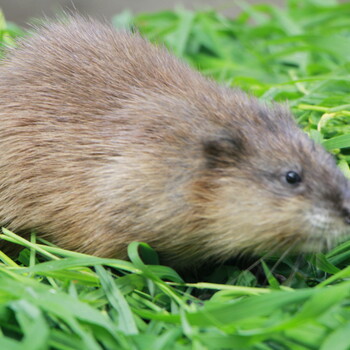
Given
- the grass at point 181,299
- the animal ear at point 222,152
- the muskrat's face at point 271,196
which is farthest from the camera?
the animal ear at point 222,152

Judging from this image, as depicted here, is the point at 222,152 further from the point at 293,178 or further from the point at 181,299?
the point at 181,299

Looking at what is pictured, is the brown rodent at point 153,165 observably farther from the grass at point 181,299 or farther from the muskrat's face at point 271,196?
the grass at point 181,299

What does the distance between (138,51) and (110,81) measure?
1.16 ft

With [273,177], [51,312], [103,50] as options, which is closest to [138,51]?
[103,50]

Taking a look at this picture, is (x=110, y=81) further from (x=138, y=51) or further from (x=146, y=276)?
(x=146, y=276)

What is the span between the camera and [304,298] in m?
3.01

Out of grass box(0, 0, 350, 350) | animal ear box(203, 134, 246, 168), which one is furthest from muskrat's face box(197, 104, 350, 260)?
grass box(0, 0, 350, 350)

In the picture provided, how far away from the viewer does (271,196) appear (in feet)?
11.5

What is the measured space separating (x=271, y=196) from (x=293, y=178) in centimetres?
15

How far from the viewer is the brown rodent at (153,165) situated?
137 inches

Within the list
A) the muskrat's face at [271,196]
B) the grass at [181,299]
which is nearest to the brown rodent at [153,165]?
the muskrat's face at [271,196]

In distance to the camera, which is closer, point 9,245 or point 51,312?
point 51,312

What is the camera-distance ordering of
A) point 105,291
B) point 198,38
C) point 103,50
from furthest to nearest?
1. point 198,38
2. point 103,50
3. point 105,291

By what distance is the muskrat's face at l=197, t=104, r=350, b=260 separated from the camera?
343 cm
